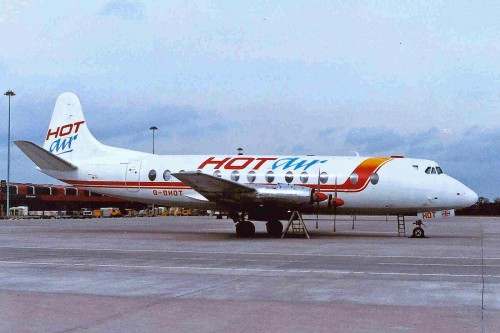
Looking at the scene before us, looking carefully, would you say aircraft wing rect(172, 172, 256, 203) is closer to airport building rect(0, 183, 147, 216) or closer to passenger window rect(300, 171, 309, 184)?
passenger window rect(300, 171, 309, 184)

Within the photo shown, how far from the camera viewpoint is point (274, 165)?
3039cm

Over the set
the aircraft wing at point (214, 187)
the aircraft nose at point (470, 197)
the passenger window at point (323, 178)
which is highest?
the passenger window at point (323, 178)

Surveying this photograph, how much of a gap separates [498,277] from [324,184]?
15.1 m

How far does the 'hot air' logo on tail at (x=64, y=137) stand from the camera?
34906 millimetres

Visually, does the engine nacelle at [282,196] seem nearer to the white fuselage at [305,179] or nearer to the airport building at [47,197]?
the white fuselage at [305,179]

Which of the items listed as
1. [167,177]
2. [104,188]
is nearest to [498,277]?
[167,177]

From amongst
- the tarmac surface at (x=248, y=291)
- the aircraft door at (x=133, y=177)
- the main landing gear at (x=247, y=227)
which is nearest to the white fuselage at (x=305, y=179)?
the aircraft door at (x=133, y=177)

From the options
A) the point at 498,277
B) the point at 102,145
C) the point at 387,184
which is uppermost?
the point at 102,145

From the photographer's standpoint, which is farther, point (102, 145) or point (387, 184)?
point (102, 145)

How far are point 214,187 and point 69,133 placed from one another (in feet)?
37.9

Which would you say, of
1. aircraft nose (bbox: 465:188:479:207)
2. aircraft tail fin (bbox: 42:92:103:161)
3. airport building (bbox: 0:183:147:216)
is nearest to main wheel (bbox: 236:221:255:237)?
aircraft tail fin (bbox: 42:92:103:161)

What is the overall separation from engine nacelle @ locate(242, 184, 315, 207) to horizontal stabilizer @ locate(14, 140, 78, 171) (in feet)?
35.4

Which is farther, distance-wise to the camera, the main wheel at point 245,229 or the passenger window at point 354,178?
the main wheel at point 245,229

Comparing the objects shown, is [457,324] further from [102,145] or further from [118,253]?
[102,145]
